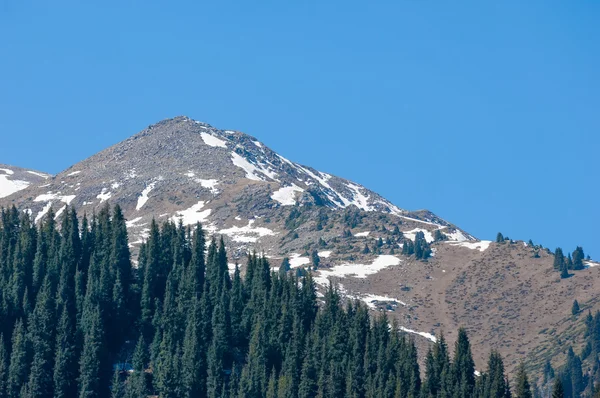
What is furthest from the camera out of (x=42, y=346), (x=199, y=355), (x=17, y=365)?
(x=199, y=355)

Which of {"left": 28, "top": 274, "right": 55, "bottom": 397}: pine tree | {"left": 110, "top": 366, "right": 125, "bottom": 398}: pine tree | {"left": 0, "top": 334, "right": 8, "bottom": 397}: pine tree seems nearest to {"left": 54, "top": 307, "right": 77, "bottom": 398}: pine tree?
{"left": 28, "top": 274, "right": 55, "bottom": 397}: pine tree

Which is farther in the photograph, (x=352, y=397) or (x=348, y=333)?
(x=348, y=333)

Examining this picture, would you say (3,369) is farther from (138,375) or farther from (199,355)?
(199,355)

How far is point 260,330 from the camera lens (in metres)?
195

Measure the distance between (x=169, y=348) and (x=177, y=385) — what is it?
8.01m

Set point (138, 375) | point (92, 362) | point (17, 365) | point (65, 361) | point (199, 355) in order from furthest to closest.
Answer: point (199, 355) < point (92, 362) < point (65, 361) < point (138, 375) < point (17, 365)

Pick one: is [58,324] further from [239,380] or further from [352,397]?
[352,397]

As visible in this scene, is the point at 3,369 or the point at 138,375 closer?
the point at 3,369

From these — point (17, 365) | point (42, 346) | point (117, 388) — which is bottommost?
point (117, 388)

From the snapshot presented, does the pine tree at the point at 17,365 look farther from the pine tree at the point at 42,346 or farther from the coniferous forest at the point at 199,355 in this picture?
the pine tree at the point at 42,346

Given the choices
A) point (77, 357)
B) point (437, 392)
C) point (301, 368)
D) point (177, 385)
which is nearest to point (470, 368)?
point (437, 392)

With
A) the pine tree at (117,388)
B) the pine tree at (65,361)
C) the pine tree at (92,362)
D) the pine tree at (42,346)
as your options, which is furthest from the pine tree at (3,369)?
the pine tree at (117,388)

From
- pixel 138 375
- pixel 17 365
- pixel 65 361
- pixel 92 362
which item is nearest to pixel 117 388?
pixel 138 375

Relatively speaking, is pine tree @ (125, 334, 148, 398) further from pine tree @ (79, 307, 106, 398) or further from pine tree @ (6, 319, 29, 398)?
pine tree @ (6, 319, 29, 398)
